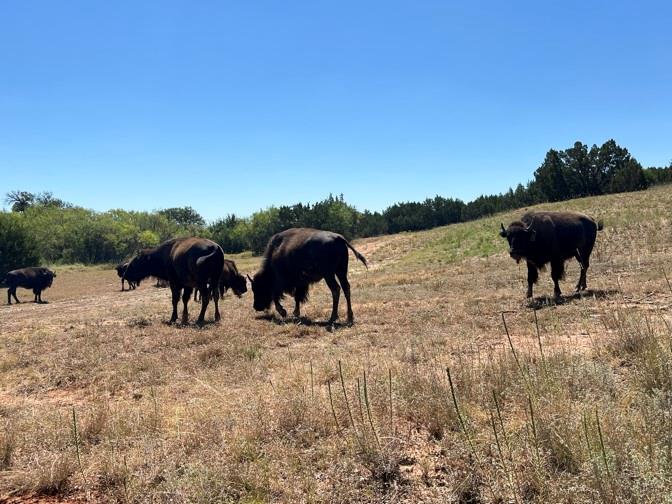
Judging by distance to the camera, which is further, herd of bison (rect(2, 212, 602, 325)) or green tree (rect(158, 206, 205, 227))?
green tree (rect(158, 206, 205, 227))

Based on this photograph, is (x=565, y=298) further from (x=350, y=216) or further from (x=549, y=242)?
(x=350, y=216)

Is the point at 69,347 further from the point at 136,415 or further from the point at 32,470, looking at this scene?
the point at 32,470

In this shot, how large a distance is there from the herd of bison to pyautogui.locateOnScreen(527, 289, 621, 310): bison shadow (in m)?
0.32

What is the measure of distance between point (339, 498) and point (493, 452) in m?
1.21

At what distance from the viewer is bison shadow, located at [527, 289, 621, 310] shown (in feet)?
33.2

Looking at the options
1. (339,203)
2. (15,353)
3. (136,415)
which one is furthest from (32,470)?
(339,203)

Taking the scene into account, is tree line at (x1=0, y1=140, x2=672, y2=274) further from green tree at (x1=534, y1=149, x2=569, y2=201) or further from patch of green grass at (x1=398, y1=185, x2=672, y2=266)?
patch of green grass at (x1=398, y1=185, x2=672, y2=266)

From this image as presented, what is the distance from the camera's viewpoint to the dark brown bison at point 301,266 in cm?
1148

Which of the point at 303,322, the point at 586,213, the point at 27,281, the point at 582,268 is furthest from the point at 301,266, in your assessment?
the point at 586,213

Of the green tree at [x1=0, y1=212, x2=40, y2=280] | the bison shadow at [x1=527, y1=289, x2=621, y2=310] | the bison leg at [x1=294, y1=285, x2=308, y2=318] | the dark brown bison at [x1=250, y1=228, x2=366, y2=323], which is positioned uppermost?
the green tree at [x1=0, y1=212, x2=40, y2=280]

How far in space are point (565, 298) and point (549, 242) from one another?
1.74 metres

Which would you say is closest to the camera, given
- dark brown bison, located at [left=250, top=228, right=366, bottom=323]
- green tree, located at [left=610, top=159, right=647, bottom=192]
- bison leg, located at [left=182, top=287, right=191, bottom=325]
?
dark brown bison, located at [left=250, top=228, right=366, bottom=323]

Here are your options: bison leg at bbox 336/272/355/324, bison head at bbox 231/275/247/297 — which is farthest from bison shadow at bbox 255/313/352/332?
bison head at bbox 231/275/247/297

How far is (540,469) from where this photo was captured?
9.43 ft
